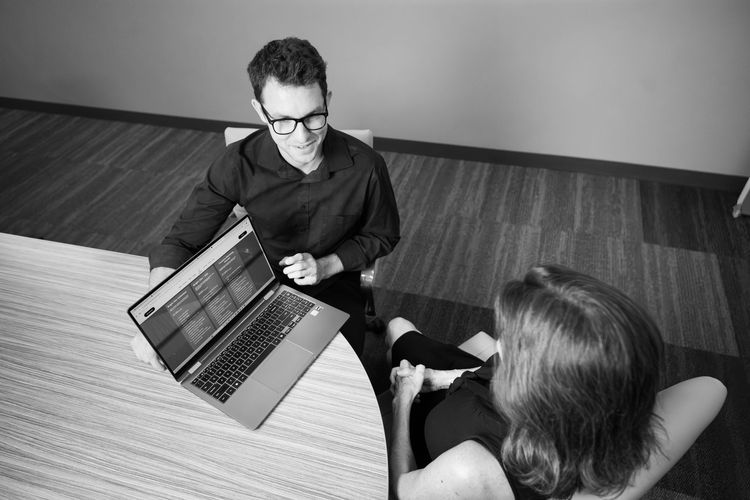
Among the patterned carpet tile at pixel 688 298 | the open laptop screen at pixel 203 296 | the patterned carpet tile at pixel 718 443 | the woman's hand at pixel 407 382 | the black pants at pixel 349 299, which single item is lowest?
the patterned carpet tile at pixel 718 443

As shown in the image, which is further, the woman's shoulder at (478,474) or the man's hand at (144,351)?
the man's hand at (144,351)

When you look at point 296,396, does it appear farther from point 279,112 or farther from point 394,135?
point 394,135

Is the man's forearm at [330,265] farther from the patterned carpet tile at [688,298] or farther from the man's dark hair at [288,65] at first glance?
the patterned carpet tile at [688,298]

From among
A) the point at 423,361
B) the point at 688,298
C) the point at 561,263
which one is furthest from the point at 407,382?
the point at 688,298

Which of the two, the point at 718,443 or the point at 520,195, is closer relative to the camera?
the point at 718,443

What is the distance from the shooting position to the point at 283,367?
124 centimetres

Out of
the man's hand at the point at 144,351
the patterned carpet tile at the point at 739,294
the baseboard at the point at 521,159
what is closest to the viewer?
the man's hand at the point at 144,351

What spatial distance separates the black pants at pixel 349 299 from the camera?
5.53 ft

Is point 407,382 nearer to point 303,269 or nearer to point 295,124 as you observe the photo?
point 303,269

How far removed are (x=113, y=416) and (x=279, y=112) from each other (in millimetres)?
894

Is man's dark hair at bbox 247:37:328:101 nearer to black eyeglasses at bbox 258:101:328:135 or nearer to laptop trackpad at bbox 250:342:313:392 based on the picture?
black eyeglasses at bbox 258:101:328:135

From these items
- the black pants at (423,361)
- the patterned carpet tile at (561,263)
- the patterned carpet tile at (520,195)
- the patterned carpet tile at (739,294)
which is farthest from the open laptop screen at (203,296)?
the patterned carpet tile at (739,294)

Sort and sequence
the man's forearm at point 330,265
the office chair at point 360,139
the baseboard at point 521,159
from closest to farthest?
1. the man's forearm at point 330,265
2. the office chair at point 360,139
3. the baseboard at point 521,159

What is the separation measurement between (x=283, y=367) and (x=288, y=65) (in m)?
0.81
